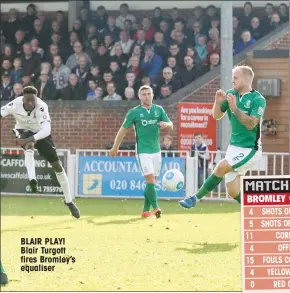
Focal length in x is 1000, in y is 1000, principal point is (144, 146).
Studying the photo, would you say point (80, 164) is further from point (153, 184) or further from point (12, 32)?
point (12, 32)

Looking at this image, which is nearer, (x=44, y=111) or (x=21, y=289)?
(x=21, y=289)

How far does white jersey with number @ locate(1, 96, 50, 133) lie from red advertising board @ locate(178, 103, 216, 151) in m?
8.27

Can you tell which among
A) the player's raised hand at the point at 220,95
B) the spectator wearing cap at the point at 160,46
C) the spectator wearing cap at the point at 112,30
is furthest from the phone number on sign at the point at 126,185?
the player's raised hand at the point at 220,95

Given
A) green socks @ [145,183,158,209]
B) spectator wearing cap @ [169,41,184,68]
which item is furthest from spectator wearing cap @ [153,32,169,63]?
green socks @ [145,183,158,209]

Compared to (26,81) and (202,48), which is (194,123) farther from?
(26,81)

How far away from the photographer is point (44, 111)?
1418 centimetres

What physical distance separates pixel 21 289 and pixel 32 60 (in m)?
17.7

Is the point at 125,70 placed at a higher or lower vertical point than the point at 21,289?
higher

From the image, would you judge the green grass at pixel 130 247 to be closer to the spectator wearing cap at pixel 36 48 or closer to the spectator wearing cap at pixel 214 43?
the spectator wearing cap at pixel 214 43

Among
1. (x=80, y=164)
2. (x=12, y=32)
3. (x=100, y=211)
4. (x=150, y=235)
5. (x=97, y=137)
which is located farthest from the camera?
(x=12, y=32)

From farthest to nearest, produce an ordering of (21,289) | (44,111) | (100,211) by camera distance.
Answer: (100,211) → (44,111) → (21,289)

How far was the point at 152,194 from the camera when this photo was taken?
15.4 meters

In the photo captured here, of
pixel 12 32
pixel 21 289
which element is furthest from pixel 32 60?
pixel 21 289

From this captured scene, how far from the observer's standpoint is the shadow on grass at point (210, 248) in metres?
11.5
